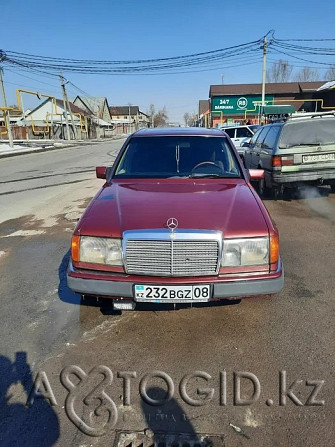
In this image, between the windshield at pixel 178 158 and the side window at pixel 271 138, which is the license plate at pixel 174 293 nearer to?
the windshield at pixel 178 158

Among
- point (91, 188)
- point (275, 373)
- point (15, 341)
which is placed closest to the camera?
point (275, 373)

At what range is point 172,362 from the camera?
272 centimetres

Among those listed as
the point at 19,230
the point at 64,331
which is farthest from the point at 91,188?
the point at 64,331

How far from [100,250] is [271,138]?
6368 millimetres

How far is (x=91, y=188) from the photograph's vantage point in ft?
34.2

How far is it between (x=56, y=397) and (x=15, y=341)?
0.86 meters

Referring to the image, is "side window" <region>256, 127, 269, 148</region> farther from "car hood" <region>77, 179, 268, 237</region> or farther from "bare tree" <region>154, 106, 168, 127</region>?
"bare tree" <region>154, 106, 168, 127</region>

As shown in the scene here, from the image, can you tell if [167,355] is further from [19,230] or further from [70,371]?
[19,230]

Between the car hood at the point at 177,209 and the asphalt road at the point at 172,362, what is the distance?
0.98 m

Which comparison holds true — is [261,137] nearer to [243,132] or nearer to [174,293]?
[174,293]

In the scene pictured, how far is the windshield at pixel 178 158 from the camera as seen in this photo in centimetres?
402

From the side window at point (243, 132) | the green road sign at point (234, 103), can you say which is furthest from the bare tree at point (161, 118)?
the side window at point (243, 132)

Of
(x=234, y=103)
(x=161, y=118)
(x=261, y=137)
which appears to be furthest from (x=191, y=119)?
(x=261, y=137)

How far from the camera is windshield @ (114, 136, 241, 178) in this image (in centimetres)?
402
